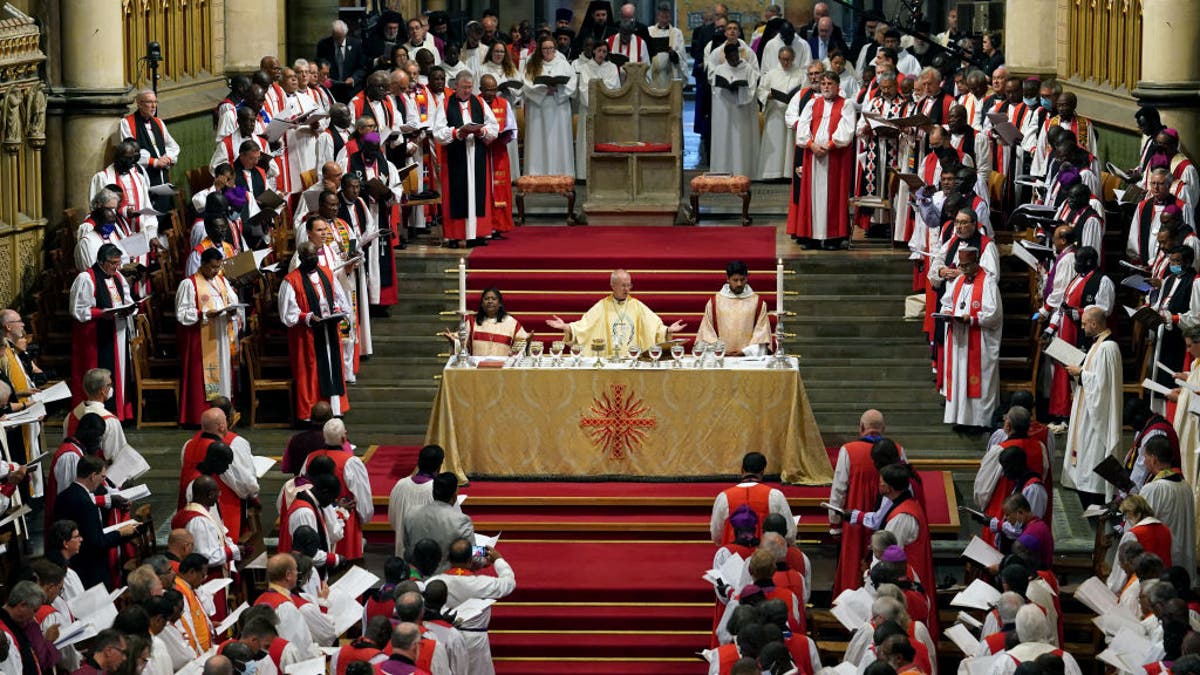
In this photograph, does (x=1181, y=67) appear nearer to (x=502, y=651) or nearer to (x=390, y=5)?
(x=502, y=651)

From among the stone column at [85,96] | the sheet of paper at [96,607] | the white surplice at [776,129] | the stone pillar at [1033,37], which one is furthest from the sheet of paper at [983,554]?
the stone pillar at [1033,37]

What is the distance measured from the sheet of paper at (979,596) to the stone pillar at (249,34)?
13.3 m

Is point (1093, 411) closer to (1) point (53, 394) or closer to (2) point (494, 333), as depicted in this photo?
(2) point (494, 333)

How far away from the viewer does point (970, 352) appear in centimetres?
1848

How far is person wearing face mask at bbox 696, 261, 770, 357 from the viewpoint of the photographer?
1769 cm

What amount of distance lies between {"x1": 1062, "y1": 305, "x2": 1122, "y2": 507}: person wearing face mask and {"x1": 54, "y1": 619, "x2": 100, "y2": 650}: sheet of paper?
7414mm

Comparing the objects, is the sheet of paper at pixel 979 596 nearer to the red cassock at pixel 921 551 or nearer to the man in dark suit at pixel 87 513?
the red cassock at pixel 921 551

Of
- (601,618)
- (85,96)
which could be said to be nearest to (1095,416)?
(601,618)

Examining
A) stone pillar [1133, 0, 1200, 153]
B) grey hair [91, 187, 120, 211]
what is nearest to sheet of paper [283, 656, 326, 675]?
grey hair [91, 187, 120, 211]

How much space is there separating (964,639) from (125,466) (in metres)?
5.53

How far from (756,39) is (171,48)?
21.1ft

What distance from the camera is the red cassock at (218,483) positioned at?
15.5m

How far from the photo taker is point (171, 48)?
2358cm

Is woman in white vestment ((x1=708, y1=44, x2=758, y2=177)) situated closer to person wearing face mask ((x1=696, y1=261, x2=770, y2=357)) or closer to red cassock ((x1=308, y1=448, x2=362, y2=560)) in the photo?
person wearing face mask ((x1=696, y1=261, x2=770, y2=357))
